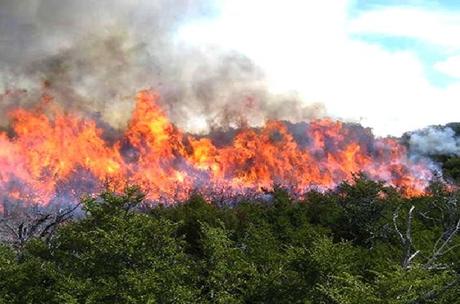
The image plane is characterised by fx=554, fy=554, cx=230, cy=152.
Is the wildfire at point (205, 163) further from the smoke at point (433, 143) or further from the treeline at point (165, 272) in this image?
the treeline at point (165, 272)

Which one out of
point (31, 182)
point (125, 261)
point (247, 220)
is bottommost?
point (125, 261)

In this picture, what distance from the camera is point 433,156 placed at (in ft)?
454

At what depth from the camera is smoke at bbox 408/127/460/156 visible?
13912 centimetres

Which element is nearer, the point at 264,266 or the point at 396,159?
the point at 264,266

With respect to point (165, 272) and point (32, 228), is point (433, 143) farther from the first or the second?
point (165, 272)

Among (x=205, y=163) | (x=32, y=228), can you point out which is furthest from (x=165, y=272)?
(x=205, y=163)

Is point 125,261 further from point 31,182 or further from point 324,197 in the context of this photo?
point 31,182

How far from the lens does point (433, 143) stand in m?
147

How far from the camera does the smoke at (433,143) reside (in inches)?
5477


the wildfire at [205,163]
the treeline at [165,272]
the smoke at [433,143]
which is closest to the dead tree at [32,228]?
the treeline at [165,272]

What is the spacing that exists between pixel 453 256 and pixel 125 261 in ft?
75.1

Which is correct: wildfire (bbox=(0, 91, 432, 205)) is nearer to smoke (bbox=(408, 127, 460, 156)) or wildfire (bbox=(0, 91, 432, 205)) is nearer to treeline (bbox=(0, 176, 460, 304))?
smoke (bbox=(408, 127, 460, 156))

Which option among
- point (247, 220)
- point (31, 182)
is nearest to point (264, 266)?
point (247, 220)

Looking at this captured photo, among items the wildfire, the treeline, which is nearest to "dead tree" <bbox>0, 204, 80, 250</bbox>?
the treeline
